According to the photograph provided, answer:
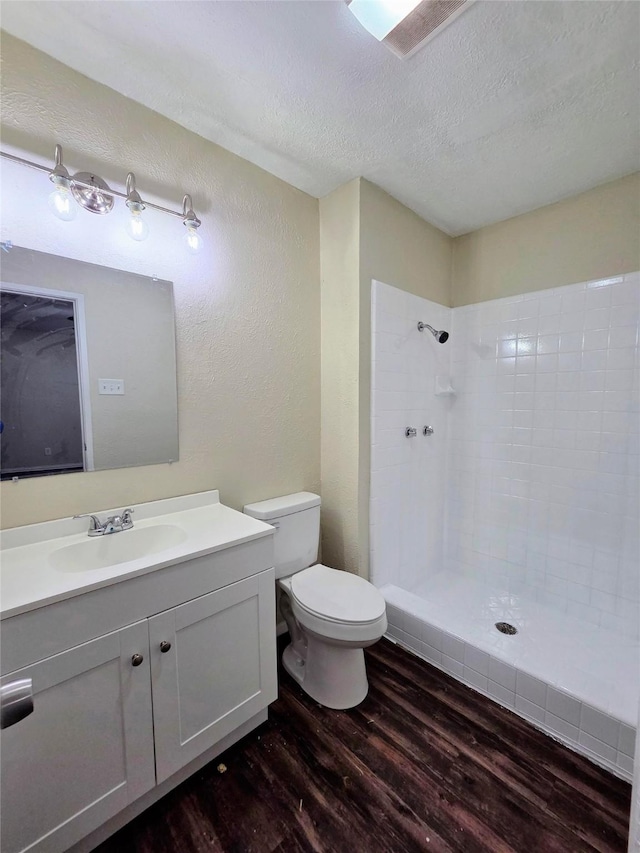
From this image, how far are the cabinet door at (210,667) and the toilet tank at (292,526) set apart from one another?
34 cm

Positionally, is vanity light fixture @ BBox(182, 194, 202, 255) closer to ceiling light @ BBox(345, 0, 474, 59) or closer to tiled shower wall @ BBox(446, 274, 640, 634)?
ceiling light @ BBox(345, 0, 474, 59)

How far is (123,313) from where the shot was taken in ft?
4.31

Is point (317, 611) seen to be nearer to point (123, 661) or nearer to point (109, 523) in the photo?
point (123, 661)

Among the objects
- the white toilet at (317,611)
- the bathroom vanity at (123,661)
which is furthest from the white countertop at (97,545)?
the white toilet at (317,611)

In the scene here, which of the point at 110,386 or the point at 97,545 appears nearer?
the point at 97,545

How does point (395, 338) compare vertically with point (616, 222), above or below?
below

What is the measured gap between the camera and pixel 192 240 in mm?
1418

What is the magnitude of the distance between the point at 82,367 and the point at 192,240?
26.2 inches

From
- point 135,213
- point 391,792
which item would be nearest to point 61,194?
point 135,213

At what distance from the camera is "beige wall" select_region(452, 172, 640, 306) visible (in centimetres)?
174

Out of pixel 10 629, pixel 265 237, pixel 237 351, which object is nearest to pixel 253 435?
pixel 237 351

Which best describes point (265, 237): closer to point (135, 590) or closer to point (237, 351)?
point (237, 351)

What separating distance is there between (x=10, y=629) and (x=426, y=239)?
8.40ft

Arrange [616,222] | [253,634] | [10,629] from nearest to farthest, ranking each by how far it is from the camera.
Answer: [10,629]
[253,634]
[616,222]
